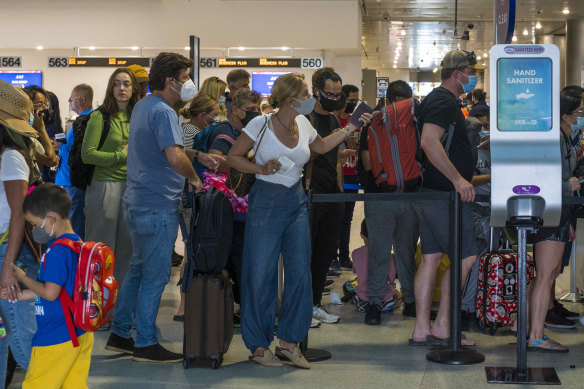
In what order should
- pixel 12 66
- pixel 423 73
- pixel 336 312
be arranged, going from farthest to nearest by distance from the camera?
pixel 423 73 < pixel 12 66 < pixel 336 312

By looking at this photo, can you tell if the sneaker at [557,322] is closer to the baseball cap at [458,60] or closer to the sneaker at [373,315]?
the sneaker at [373,315]

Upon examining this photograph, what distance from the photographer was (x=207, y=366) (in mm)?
4520

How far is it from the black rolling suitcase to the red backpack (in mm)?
1359

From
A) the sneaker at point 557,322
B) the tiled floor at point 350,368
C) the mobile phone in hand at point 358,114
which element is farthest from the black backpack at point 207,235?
the sneaker at point 557,322

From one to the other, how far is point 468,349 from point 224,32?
11.0 meters

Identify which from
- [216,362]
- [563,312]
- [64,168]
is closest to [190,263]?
[216,362]

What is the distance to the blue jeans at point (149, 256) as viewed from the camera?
4457 millimetres

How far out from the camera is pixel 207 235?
444 cm

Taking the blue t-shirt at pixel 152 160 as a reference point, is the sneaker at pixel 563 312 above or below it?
below

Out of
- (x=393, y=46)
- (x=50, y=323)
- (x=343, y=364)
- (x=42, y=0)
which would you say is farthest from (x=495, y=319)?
(x=393, y=46)

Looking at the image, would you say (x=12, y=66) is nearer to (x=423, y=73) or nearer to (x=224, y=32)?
(x=224, y=32)

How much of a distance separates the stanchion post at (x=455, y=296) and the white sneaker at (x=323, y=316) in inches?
44.3

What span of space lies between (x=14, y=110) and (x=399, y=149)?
263cm

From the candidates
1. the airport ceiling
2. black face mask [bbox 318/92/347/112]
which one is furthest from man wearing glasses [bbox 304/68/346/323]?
the airport ceiling
